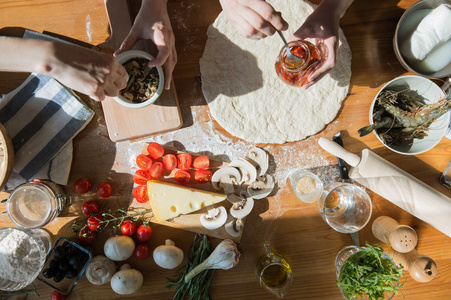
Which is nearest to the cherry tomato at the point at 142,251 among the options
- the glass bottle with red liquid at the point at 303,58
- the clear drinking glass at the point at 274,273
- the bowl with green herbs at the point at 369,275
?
the clear drinking glass at the point at 274,273

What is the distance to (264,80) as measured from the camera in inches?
55.9

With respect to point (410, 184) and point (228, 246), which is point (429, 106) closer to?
point (410, 184)

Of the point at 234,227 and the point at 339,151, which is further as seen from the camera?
the point at 234,227

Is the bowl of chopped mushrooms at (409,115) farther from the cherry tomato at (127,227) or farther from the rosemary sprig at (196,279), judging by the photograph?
the cherry tomato at (127,227)

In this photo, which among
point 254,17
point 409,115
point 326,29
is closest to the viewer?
point 254,17

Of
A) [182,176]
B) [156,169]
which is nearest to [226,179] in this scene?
[182,176]

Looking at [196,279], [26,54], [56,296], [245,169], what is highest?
[26,54]

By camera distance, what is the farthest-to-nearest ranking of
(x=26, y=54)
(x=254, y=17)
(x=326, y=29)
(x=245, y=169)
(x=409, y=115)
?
(x=245, y=169), (x=409, y=115), (x=326, y=29), (x=254, y=17), (x=26, y=54)

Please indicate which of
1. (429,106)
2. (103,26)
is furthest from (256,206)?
(103,26)

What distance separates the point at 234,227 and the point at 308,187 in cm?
37

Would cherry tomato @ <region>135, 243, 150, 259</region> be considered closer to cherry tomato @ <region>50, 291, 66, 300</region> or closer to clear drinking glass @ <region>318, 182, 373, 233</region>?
cherry tomato @ <region>50, 291, 66, 300</region>

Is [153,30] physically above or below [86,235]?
above

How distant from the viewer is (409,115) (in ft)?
4.26

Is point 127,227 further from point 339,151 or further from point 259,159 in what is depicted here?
point 339,151
